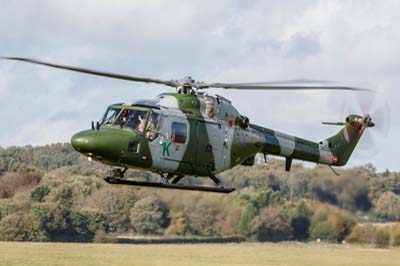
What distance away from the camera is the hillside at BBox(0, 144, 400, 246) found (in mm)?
37969

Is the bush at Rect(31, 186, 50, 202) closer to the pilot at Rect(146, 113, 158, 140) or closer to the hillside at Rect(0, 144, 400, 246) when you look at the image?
the hillside at Rect(0, 144, 400, 246)

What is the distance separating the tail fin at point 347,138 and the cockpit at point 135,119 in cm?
759

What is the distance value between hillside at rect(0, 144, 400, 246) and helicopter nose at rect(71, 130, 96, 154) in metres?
14.2

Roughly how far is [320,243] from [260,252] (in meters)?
3.37

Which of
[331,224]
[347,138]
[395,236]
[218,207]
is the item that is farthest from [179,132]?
[395,236]

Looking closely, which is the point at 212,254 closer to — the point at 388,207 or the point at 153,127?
the point at 388,207

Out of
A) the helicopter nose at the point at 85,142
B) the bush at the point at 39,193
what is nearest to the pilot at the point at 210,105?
the helicopter nose at the point at 85,142

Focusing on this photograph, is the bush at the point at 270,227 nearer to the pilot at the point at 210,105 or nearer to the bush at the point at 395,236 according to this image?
the bush at the point at 395,236

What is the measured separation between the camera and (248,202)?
4753cm

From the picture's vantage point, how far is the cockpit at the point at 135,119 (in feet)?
74.6

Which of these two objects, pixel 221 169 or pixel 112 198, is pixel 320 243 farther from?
pixel 221 169

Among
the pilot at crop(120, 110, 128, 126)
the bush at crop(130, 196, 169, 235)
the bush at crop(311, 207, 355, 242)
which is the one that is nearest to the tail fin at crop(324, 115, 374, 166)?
the pilot at crop(120, 110, 128, 126)

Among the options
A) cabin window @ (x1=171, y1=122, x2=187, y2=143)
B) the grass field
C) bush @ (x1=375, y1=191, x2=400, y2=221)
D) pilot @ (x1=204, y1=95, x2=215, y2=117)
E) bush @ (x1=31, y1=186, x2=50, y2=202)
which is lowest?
the grass field

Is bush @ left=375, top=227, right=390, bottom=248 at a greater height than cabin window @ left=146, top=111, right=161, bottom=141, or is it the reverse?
cabin window @ left=146, top=111, right=161, bottom=141
